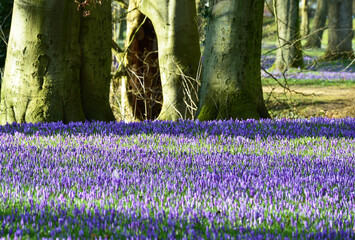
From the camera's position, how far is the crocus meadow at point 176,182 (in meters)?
4.29

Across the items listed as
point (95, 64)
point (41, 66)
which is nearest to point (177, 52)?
point (95, 64)

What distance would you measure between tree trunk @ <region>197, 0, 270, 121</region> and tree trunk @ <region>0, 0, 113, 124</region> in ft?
7.57

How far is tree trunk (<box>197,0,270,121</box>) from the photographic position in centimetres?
1048

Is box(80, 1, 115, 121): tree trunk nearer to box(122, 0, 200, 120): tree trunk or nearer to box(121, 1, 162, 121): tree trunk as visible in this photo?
box(122, 0, 200, 120): tree trunk

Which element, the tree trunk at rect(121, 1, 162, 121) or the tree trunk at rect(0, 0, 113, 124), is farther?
the tree trunk at rect(121, 1, 162, 121)

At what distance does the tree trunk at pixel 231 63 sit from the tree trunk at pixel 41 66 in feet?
7.57

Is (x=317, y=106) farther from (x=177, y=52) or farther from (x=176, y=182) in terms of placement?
(x=176, y=182)

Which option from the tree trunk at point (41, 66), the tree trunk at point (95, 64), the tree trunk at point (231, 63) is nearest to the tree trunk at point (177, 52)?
the tree trunk at point (95, 64)

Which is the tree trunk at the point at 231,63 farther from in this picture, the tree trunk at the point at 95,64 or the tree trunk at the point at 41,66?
the tree trunk at the point at 41,66

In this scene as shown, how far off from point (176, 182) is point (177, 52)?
24.2ft

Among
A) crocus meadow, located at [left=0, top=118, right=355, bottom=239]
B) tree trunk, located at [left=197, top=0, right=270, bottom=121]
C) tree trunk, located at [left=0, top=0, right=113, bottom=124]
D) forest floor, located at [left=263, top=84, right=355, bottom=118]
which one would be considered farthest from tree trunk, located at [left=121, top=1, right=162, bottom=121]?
crocus meadow, located at [left=0, top=118, right=355, bottom=239]

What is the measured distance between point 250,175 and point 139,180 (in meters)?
1.08

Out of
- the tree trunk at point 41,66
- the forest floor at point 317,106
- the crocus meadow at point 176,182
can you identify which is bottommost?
the crocus meadow at point 176,182

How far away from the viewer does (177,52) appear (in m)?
12.7
